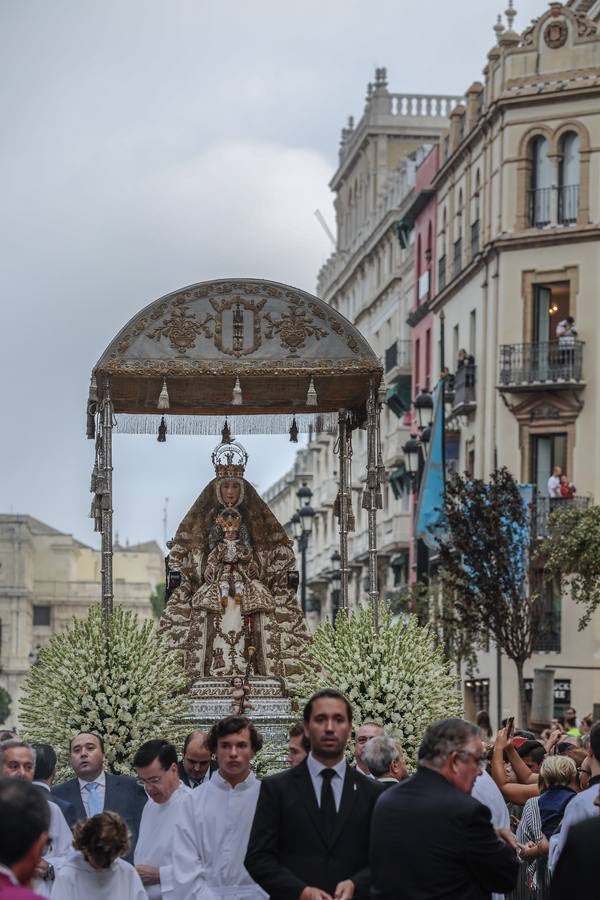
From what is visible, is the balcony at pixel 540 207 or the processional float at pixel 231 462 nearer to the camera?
the processional float at pixel 231 462

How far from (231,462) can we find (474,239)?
28326mm

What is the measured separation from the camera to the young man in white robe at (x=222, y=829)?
1020 cm

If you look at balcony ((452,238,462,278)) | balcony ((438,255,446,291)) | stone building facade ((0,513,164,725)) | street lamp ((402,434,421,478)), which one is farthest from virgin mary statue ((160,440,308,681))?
stone building facade ((0,513,164,725))

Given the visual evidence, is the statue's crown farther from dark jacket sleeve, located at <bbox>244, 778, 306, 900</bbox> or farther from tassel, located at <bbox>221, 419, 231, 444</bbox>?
dark jacket sleeve, located at <bbox>244, 778, 306, 900</bbox>

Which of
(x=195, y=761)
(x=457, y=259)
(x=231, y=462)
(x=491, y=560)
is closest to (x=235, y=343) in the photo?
(x=231, y=462)

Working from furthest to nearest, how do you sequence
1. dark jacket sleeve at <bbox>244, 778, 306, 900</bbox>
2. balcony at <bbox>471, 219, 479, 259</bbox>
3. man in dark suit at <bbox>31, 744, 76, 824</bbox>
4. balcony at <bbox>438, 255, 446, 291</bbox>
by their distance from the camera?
balcony at <bbox>438, 255, 446, 291</bbox> < balcony at <bbox>471, 219, 479, 259</bbox> < man in dark suit at <bbox>31, 744, 76, 824</bbox> < dark jacket sleeve at <bbox>244, 778, 306, 900</bbox>

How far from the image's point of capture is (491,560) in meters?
35.4

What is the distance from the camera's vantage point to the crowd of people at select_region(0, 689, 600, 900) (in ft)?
26.7

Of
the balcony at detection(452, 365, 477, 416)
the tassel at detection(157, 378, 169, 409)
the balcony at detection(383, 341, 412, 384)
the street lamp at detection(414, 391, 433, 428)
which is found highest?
the balcony at detection(383, 341, 412, 384)

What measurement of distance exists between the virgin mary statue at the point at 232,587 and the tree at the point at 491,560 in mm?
15054

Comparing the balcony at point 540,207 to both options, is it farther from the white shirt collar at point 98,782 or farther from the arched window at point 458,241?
the white shirt collar at point 98,782

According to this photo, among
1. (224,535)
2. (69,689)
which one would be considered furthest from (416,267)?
(69,689)

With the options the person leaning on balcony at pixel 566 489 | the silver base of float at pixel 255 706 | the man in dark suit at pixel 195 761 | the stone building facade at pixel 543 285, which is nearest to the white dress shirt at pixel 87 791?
the man in dark suit at pixel 195 761

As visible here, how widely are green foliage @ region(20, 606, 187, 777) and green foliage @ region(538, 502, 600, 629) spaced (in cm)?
1623
